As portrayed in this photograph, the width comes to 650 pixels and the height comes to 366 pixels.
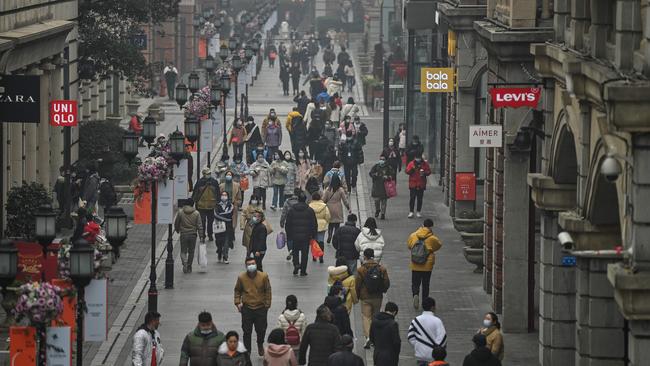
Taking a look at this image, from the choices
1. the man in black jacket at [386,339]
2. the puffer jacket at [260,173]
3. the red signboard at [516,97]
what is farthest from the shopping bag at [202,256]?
the man in black jacket at [386,339]

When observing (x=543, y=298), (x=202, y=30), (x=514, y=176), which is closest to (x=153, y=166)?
(x=514, y=176)

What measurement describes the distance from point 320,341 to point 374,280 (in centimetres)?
447

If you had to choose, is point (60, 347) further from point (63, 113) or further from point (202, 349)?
point (63, 113)

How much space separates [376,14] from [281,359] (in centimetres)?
9227

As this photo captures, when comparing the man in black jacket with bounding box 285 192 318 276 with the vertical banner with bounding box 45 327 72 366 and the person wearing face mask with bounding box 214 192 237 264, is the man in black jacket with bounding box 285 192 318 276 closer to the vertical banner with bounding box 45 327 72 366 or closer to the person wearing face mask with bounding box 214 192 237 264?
the person wearing face mask with bounding box 214 192 237 264

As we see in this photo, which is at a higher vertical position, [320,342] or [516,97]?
[516,97]

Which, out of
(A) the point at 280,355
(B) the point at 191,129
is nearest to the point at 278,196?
(B) the point at 191,129

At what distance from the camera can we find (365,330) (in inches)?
1340

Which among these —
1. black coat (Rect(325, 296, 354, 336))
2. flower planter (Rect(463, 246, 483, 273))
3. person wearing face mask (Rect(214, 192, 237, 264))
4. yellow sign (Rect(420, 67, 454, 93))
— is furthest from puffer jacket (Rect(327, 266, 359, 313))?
yellow sign (Rect(420, 67, 454, 93))

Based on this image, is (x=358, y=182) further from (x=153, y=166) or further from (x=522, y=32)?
(x=522, y=32)

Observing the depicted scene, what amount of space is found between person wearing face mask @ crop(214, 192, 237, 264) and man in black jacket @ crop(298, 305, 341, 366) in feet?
45.2

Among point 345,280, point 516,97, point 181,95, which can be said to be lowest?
point 345,280

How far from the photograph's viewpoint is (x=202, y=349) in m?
27.5

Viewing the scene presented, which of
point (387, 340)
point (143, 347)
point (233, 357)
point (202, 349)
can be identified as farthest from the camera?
point (387, 340)
